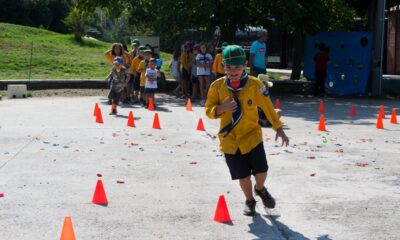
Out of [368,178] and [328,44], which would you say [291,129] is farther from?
[328,44]

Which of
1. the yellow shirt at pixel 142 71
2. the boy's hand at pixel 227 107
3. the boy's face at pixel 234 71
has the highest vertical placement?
the boy's face at pixel 234 71

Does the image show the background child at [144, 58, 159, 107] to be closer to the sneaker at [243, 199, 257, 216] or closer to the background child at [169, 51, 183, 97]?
the background child at [169, 51, 183, 97]

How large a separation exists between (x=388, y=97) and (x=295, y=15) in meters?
4.25

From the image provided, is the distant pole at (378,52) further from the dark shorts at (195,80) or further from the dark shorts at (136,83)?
the dark shorts at (136,83)

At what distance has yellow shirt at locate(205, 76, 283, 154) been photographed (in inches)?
246

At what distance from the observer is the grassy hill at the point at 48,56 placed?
24297mm

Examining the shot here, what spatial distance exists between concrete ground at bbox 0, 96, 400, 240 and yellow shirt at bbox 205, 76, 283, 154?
0.73 meters

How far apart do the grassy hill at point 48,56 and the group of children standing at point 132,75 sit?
570cm

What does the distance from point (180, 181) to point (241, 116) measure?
2005mm

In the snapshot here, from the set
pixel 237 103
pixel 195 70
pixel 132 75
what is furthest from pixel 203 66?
pixel 237 103

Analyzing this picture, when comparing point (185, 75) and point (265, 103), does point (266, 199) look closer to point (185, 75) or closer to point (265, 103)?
point (265, 103)

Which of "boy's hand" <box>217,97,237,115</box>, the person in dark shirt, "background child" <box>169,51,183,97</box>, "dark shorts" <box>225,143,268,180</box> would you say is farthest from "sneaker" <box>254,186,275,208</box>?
the person in dark shirt

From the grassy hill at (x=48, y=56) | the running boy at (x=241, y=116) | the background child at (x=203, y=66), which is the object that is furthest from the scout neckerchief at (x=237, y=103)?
the grassy hill at (x=48, y=56)

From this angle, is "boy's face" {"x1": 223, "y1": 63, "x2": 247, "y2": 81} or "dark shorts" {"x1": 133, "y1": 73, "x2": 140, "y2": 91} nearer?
"boy's face" {"x1": 223, "y1": 63, "x2": 247, "y2": 81}
